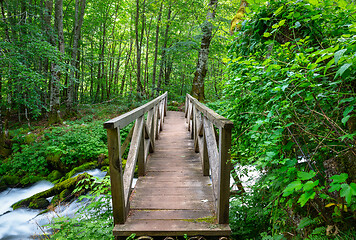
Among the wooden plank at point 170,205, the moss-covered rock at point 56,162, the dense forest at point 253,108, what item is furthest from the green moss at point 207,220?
the moss-covered rock at point 56,162

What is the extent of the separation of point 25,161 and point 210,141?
319 inches

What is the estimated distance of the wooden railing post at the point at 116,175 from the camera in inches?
91.2

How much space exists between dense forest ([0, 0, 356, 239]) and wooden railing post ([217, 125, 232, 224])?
0.14m

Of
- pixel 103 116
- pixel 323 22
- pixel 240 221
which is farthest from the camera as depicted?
pixel 103 116

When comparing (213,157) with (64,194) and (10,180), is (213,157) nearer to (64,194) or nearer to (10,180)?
(64,194)

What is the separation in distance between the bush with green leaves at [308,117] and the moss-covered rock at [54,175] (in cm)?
743

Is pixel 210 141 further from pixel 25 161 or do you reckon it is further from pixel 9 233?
pixel 25 161

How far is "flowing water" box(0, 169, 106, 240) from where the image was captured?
16.4 ft

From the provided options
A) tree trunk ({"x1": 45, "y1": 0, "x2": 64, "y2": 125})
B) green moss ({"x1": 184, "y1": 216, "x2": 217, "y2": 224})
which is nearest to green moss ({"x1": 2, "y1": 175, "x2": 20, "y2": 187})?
tree trunk ({"x1": 45, "y1": 0, "x2": 64, "y2": 125})

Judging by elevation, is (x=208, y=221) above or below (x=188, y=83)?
below

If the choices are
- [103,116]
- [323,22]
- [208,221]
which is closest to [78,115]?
[103,116]

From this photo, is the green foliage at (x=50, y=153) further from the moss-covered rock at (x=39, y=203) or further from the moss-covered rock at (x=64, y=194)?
the moss-covered rock at (x=64, y=194)

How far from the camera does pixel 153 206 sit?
9.45 ft

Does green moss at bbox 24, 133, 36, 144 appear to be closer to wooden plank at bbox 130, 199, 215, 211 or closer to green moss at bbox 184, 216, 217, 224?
wooden plank at bbox 130, 199, 215, 211
